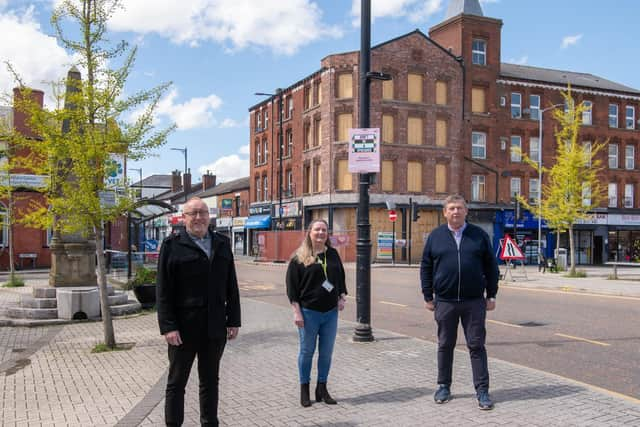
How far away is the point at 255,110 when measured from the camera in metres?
51.3

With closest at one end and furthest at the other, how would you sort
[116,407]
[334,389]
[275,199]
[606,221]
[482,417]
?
1. [482,417]
2. [116,407]
3. [334,389]
4. [606,221]
5. [275,199]

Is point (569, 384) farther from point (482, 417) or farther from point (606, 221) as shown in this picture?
point (606, 221)

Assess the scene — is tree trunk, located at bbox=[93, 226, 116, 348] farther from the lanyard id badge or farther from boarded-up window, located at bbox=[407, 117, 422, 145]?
boarded-up window, located at bbox=[407, 117, 422, 145]

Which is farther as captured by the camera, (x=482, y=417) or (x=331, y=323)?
(x=331, y=323)

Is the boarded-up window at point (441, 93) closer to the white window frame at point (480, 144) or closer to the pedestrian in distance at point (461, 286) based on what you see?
the white window frame at point (480, 144)

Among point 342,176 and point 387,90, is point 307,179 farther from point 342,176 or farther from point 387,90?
point 387,90

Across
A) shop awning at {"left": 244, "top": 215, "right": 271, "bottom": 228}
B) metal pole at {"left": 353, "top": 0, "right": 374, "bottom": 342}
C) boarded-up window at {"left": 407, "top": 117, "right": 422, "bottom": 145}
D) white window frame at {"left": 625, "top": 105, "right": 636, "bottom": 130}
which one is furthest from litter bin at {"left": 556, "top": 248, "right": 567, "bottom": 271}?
shop awning at {"left": 244, "top": 215, "right": 271, "bottom": 228}

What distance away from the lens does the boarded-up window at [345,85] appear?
1501 inches

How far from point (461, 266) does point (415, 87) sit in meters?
35.2

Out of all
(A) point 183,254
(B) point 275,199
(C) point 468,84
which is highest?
(C) point 468,84

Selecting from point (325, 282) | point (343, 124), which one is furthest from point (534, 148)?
point (325, 282)

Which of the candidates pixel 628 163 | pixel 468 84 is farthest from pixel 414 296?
pixel 628 163

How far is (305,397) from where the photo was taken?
543 centimetres

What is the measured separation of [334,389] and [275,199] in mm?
40768
